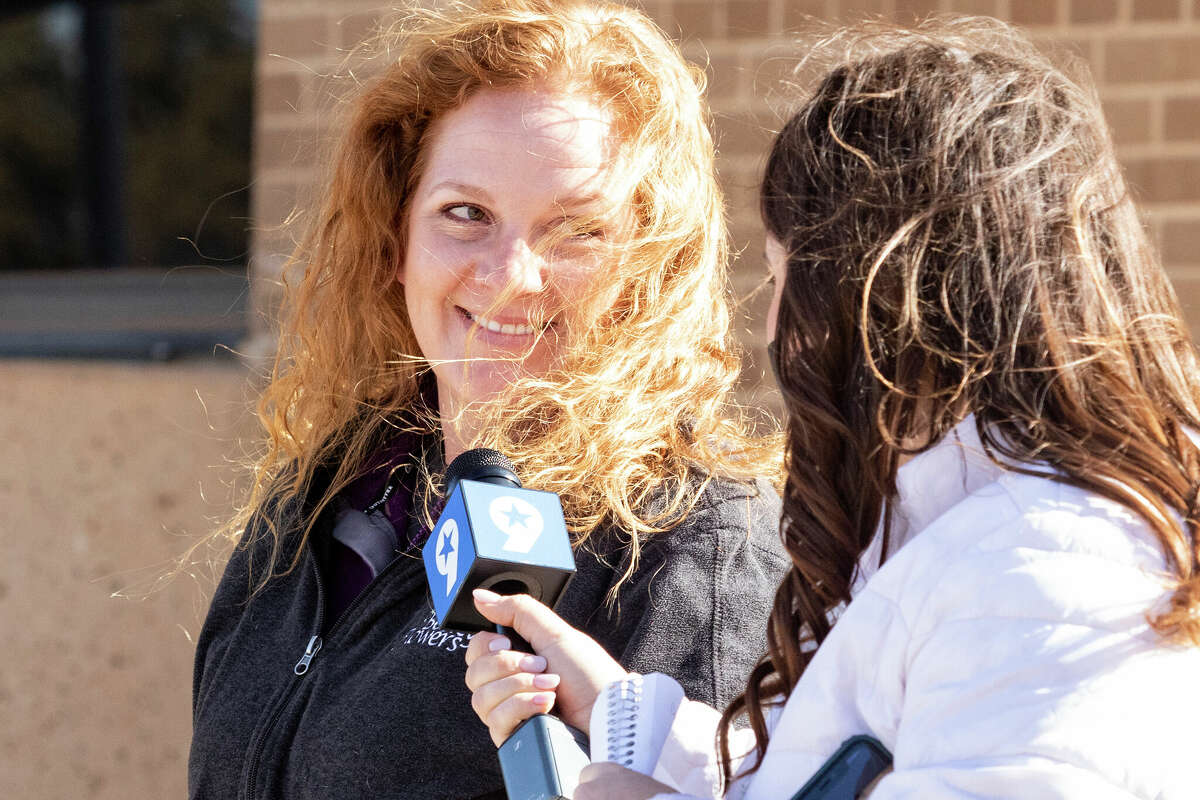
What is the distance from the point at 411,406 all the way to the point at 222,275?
1.98 metres

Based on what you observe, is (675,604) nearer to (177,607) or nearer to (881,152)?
(881,152)

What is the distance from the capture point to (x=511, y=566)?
1500 mm

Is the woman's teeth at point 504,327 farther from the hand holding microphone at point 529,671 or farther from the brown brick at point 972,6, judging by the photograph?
the brown brick at point 972,6

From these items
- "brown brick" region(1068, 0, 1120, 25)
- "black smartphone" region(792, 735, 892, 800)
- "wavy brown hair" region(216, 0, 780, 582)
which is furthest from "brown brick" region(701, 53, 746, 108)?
"black smartphone" region(792, 735, 892, 800)

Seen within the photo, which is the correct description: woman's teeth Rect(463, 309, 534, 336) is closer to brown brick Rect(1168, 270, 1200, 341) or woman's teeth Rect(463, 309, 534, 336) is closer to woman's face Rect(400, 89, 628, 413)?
woman's face Rect(400, 89, 628, 413)

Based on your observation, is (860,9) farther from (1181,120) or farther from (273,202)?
(273,202)

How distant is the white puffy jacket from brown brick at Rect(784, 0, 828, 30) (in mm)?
2331

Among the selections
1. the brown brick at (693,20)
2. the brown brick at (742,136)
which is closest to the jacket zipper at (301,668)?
the brown brick at (742,136)

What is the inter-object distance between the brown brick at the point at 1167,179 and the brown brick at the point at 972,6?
52 cm

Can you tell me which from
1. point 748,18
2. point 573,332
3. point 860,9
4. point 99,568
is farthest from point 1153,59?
point 99,568

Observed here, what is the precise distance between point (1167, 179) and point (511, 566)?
241 centimetres

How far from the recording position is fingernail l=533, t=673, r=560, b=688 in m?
1.51

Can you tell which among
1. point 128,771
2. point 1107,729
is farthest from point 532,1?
point 128,771

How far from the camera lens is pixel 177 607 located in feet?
12.8
